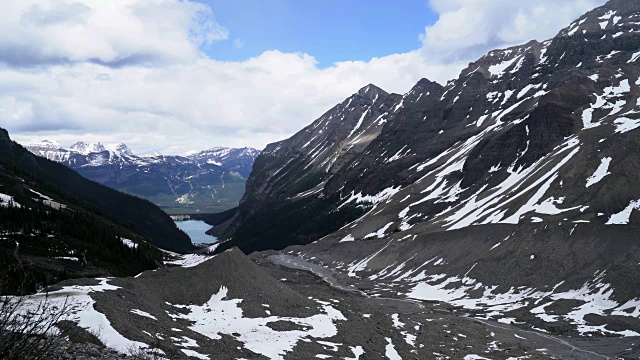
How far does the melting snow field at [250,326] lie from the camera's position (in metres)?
50.6

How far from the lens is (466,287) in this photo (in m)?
109

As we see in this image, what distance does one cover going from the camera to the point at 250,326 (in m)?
57.2

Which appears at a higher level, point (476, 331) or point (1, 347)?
point (1, 347)

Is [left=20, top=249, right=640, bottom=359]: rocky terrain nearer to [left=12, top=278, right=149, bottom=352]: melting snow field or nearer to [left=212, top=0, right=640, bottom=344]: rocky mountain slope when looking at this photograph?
[left=12, top=278, right=149, bottom=352]: melting snow field

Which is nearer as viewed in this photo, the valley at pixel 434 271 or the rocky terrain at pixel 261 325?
the rocky terrain at pixel 261 325

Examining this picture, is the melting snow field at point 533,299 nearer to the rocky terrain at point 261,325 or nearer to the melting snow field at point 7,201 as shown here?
the rocky terrain at point 261,325

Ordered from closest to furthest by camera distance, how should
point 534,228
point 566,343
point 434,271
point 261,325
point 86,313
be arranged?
point 86,313
point 261,325
point 566,343
point 534,228
point 434,271

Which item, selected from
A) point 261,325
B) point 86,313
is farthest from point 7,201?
point 86,313

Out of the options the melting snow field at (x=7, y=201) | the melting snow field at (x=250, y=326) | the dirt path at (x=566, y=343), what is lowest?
the dirt path at (x=566, y=343)

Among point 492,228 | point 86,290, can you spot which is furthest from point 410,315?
point 86,290

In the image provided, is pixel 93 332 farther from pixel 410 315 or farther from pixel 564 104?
pixel 564 104

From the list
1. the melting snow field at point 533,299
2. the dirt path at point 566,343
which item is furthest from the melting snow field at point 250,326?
the melting snow field at point 533,299

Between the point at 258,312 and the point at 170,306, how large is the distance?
11140 mm

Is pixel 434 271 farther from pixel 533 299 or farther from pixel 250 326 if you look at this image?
pixel 250 326
